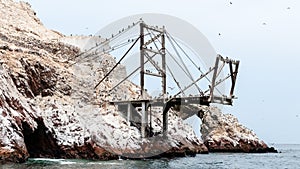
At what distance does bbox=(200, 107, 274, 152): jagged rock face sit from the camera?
85938mm

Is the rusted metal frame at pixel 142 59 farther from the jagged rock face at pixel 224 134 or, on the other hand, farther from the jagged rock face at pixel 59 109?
the jagged rock face at pixel 224 134

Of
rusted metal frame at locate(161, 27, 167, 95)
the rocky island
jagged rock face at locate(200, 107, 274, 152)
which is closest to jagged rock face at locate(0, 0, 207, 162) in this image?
the rocky island

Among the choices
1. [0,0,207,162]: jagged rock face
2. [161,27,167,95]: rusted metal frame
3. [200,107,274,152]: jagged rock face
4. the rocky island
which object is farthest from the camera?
[200,107,274,152]: jagged rock face

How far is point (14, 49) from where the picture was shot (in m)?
50.4

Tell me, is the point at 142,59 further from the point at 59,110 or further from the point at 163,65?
the point at 59,110

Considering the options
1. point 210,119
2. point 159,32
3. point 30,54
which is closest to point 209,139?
point 210,119

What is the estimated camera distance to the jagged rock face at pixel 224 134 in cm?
8594

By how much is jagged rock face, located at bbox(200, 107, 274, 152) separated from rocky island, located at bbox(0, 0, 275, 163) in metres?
17.9

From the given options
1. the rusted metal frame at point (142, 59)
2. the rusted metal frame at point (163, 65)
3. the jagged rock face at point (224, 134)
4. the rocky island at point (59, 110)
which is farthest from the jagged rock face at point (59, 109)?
the jagged rock face at point (224, 134)

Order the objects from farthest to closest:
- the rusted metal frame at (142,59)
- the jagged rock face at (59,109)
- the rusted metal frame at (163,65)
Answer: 1. the rusted metal frame at (163,65)
2. the rusted metal frame at (142,59)
3. the jagged rock face at (59,109)

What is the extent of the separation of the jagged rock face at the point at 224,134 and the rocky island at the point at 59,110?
17870mm

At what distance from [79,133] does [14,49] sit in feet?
48.2

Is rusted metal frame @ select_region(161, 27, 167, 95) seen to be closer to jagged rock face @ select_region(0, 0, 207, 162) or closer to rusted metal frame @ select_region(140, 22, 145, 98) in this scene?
rusted metal frame @ select_region(140, 22, 145, 98)

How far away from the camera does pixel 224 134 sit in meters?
86.8
